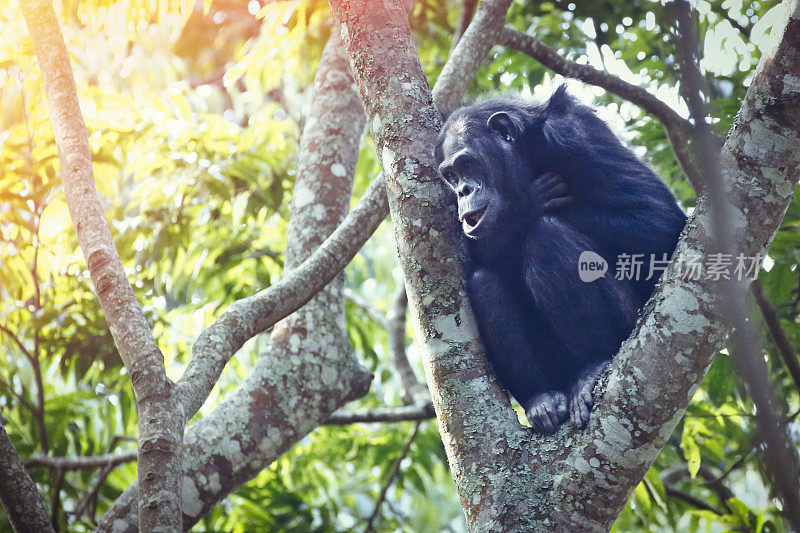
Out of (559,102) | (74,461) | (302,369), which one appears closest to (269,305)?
(302,369)

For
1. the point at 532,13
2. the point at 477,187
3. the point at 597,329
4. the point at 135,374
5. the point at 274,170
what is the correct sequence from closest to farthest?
1. the point at 135,374
2. the point at 597,329
3. the point at 477,187
4. the point at 274,170
5. the point at 532,13

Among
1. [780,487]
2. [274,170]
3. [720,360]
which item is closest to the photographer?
[780,487]

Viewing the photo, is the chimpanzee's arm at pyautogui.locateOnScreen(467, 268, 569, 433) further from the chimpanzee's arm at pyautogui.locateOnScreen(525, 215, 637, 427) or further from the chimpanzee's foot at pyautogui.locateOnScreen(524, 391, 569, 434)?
the chimpanzee's arm at pyautogui.locateOnScreen(525, 215, 637, 427)

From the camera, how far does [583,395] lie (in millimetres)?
2836

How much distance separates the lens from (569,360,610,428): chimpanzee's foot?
2562mm

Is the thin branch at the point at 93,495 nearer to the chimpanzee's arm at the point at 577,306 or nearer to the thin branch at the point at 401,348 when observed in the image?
the thin branch at the point at 401,348

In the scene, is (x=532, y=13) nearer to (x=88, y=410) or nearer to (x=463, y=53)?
(x=463, y=53)

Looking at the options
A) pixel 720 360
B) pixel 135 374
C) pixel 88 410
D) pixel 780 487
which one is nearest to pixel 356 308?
pixel 88 410

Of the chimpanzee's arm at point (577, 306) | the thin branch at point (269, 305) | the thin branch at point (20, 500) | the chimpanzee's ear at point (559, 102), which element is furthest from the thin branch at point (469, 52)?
the thin branch at point (20, 500)

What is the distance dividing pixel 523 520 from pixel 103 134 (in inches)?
184

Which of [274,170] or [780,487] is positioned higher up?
[274,170]

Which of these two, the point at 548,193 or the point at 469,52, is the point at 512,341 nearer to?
the point at 548,193

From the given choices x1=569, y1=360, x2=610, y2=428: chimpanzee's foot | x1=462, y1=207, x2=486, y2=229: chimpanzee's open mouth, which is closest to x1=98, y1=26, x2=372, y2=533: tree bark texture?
x1=462, y1=207, x2=486, y2=229: chimpanzee's open mouth

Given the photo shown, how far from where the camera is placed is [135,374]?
2684 mm
